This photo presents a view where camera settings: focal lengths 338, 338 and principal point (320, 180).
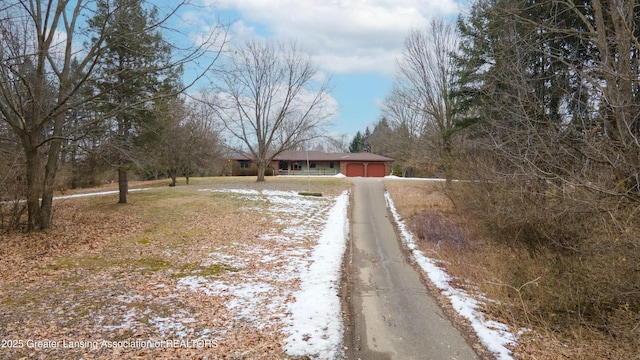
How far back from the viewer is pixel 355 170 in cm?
4506

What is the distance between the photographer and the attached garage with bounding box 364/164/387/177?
44469 millimetres

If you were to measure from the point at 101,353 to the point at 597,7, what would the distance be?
12.8 meters

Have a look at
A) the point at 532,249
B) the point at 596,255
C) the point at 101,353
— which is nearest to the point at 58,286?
the point at 101,353

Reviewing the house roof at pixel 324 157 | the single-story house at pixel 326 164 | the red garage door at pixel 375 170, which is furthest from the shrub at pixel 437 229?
the house roof at pixel 324 157

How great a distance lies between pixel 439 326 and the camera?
17.9 ft

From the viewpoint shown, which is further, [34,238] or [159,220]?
[159,220]

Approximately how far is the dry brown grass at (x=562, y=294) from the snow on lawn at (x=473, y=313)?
0.18 meters

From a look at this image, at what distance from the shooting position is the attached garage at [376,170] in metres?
44.5

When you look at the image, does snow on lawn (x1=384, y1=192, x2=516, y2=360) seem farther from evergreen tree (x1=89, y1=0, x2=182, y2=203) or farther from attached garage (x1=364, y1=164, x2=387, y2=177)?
attached garage (x1=364, y1=164, x2=387, y2=177)

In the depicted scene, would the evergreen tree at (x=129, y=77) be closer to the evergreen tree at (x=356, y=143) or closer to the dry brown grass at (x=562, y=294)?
the dry brown grass at (x=562, y=294)

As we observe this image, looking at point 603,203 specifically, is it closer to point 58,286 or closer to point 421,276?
point 421,276

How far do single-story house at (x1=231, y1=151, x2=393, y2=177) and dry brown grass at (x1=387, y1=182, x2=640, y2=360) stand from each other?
35.8 metres

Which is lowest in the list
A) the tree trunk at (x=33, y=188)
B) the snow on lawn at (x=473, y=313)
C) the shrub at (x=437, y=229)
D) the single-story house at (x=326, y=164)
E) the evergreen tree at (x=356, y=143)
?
the snow on lawn at (x=473, y=313)

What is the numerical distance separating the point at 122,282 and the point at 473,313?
6.84m
